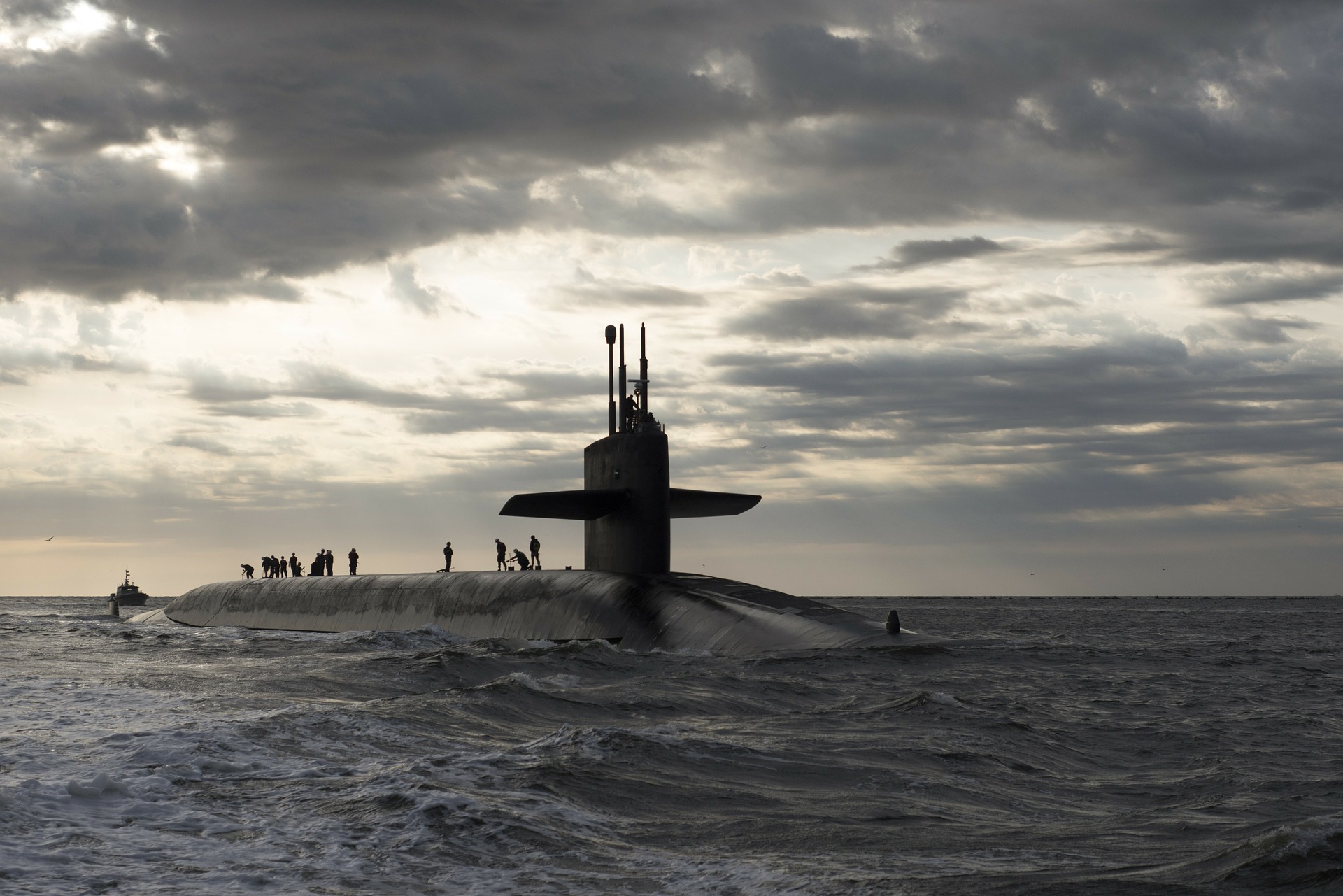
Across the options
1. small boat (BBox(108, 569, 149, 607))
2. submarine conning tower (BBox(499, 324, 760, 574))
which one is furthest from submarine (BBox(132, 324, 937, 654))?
small boat (BBox(108, 569, 149, 607))

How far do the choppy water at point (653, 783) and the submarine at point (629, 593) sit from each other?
10.2ft

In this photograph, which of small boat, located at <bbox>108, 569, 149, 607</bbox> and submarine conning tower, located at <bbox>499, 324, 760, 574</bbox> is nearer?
submarine conning tower, located at <bbox>499, 324, 760, 574</bbox>

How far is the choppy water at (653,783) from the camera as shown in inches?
218

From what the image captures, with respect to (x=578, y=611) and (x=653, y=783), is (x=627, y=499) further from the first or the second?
(x=653, y=783)

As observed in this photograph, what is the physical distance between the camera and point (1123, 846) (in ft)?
20.5

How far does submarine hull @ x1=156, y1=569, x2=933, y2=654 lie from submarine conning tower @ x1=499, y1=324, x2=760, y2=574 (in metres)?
0.48

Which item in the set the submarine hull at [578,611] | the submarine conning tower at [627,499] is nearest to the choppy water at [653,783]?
the submarine hull at [578,611]

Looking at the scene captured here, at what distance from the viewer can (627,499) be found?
2141 cm

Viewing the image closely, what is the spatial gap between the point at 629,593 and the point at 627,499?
1831 millimetres

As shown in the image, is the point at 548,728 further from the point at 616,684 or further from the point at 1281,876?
the point at 1281,876

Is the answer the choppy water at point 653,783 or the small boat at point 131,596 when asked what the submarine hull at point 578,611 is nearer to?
the choppy water at point 653,783

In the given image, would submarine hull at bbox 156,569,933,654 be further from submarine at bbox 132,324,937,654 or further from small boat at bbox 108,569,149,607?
small boat at bbox 108,569,149,607

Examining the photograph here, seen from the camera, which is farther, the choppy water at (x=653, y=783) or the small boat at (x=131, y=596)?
the small boat at (x=131, y=596)

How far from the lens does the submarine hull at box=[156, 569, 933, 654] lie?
1775 centimetres
